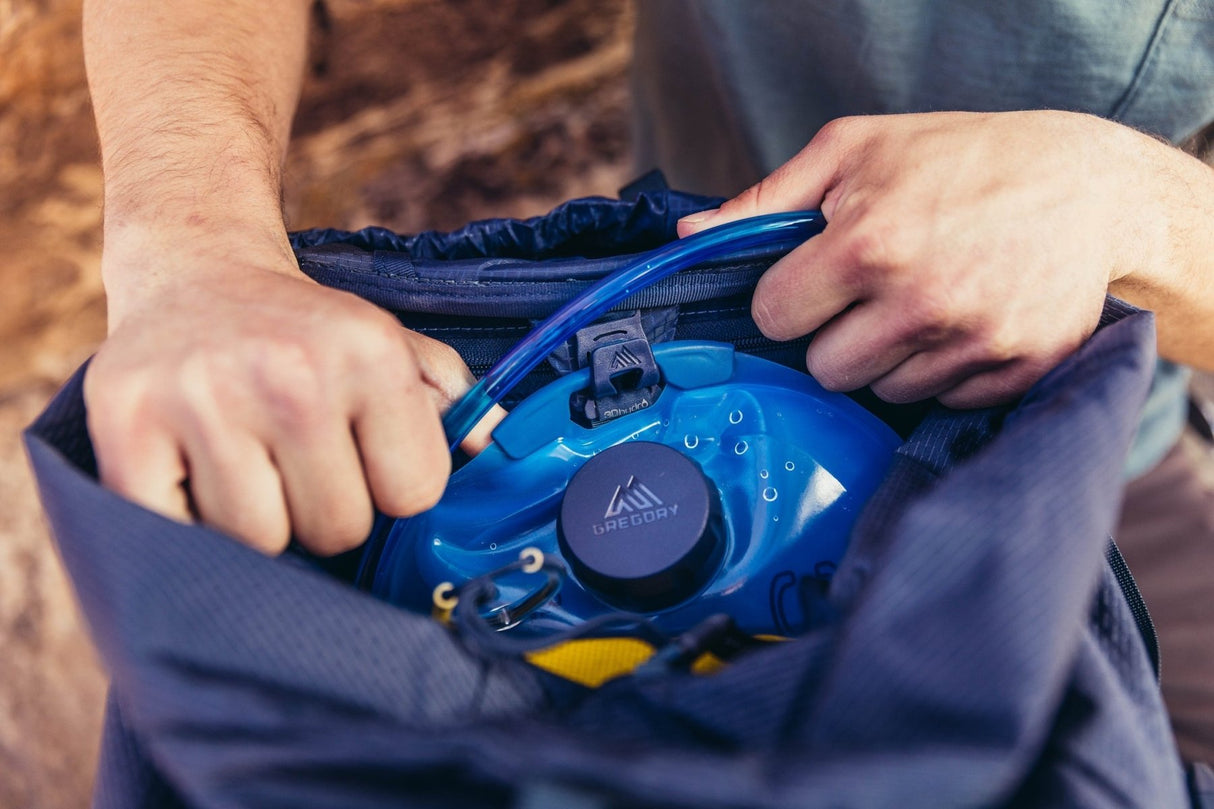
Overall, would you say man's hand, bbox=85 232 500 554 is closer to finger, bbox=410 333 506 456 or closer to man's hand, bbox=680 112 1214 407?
finger, bbox=410 333 506 456

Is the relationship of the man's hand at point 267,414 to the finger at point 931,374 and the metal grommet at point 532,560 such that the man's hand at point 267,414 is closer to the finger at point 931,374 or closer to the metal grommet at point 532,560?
the metal grommet at point 532,560

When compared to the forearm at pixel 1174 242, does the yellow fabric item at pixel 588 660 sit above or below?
below

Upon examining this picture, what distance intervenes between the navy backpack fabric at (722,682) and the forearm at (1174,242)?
0.19 meters

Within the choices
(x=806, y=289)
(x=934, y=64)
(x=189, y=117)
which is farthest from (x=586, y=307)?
(x=934, y=64)

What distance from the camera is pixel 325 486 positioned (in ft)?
1.52

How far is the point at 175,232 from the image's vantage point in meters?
→ 0.56

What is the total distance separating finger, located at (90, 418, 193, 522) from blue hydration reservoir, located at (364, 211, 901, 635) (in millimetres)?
141

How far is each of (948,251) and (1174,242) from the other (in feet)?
0.73

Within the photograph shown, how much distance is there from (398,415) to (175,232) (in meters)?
0.23

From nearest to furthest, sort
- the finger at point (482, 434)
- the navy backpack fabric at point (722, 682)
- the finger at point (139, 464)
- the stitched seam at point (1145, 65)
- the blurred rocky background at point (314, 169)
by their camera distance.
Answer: the navy backpack fabric at point (722, 682) < the finger at point (139, 464) < the finger at point (482, 434) < the stitched seam at point (1145, 65) < the blurred rocky background at point (314, 169)

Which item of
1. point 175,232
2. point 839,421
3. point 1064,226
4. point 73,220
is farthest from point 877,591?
point 73,220

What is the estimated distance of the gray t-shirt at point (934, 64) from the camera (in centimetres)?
72

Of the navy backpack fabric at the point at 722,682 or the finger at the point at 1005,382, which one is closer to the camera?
the navy backpack fabric at the point at 722,682

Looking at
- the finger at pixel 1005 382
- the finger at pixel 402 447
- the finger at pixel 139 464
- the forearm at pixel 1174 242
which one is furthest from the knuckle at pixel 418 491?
the forearm at pixel 1174 242
